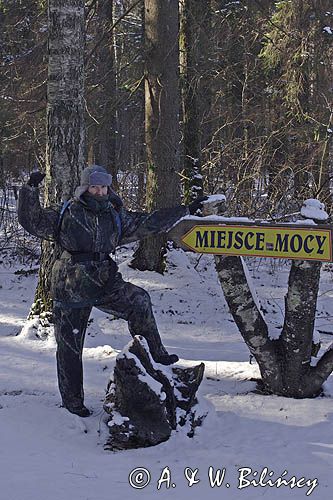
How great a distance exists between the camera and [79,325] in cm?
484

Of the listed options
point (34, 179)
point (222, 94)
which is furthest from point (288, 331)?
point (222, 94)

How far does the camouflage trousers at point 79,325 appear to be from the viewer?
15.8 feet

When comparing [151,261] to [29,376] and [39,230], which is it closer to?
[29,376]

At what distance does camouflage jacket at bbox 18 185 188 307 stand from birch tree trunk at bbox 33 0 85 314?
220 centimetres

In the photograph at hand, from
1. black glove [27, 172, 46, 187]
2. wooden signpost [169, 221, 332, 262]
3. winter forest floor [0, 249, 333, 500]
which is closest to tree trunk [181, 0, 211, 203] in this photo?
winter forest floor [0, 249, 333, 500]

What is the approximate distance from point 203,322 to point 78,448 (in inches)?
170

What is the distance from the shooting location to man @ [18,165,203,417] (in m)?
4.67

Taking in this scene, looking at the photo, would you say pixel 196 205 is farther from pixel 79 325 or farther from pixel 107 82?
pixel 107 82

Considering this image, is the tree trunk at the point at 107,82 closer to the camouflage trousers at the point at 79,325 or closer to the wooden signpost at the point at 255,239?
the wooden signpost at the point at 255,239

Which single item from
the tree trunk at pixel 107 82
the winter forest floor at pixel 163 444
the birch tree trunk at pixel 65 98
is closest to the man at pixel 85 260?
the winter forest floor at pixel 163 444

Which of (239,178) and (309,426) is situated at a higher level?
(239,178)

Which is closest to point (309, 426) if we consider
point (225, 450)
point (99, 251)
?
point (225, 450)

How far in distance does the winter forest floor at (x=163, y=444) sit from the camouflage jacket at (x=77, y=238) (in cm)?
102

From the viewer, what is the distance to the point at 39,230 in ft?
15.2
